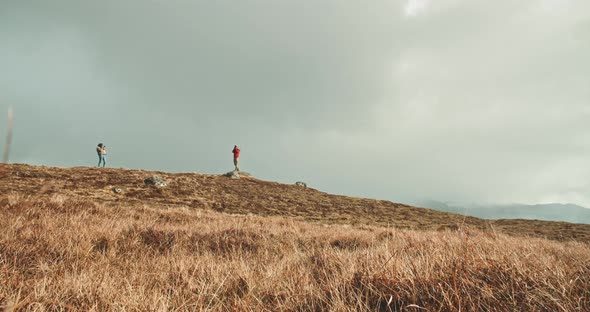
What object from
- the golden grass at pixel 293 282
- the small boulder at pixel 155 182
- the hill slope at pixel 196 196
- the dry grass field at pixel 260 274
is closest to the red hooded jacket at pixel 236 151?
the hill slope at pixel 196 196

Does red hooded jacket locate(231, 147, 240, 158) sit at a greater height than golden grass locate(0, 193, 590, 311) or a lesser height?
greater

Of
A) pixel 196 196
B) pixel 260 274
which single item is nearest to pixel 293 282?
pixel 260 274

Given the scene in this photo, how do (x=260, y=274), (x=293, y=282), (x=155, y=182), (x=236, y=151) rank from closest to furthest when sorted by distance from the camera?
(x=293, y=282)
(x=260, y=274)
(x=155, y=182)
(x=236, y=151)

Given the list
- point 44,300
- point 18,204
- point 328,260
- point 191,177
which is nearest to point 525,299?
point 328,260

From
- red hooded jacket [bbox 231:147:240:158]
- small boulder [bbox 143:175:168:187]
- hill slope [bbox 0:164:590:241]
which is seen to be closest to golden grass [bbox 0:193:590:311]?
hill slope [bbox 0:164:590:241]

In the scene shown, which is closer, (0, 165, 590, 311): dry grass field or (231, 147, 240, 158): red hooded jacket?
(0, 165, 590, 311): dry grass field

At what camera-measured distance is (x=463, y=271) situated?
2168 mm

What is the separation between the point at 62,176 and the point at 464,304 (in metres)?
28.7

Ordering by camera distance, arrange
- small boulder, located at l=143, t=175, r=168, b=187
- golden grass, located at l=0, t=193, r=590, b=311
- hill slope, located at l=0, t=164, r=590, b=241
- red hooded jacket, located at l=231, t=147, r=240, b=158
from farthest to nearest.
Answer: red hooded jacket, located at l=231, t=147, r=240, b=158, small boulder, located at l=143, t=175, r=168, b=187, hill slope, located at l=0, t=164, r=590, b=241, golden grass, located at l=0, t=193, r=590, b=311

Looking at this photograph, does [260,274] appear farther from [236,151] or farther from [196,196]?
[236,151]

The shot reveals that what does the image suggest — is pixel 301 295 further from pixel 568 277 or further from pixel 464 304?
pixel 568 277

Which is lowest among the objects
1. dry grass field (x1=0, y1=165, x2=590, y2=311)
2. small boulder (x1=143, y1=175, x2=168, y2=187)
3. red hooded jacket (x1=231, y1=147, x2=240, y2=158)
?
dry grass field (x1=0, y1=165, x2=590, y2=311)

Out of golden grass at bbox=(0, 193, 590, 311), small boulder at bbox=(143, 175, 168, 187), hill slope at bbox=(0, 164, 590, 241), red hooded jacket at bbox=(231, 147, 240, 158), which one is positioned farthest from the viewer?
red hooded jacket at bbox=(231, 147, 240, 158)

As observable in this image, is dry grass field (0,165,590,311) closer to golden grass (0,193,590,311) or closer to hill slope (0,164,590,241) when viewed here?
golden grass (0,193,590,311)
